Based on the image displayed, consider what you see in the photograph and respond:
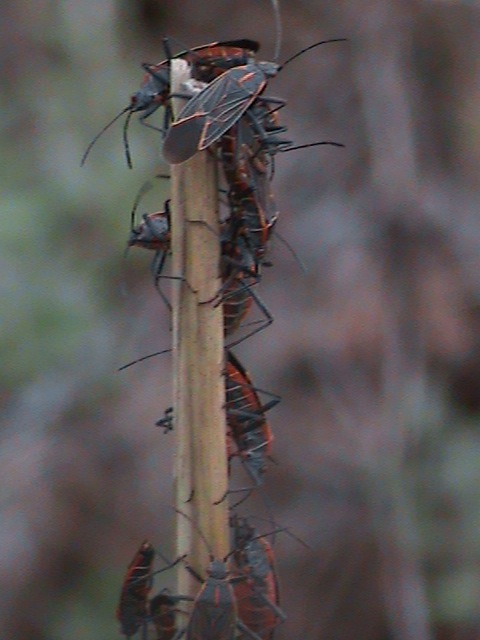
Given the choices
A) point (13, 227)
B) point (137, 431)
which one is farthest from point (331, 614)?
point (13, 227)

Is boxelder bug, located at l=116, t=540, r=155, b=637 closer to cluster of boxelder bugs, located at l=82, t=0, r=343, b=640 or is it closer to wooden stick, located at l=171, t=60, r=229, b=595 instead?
cluster of boxelder bugs, located at l=82, t=0, r=343, b=640

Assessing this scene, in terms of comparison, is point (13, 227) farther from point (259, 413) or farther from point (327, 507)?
point (259, 413)

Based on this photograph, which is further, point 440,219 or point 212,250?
point 440,219

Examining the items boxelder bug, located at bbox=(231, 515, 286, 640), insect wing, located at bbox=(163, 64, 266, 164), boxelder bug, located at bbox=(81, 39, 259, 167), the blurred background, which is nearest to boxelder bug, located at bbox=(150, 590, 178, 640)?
boxelder bug, located at bbox=(231, 515, 286, 640)

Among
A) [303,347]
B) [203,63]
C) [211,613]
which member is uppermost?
[303,347]

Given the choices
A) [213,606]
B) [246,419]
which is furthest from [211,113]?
[213,606]

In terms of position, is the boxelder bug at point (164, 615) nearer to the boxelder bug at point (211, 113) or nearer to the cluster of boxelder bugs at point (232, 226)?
the cluster of boxelder bugs at point (232, 226)

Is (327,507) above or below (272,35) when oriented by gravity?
below

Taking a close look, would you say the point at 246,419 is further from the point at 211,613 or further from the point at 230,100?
the point at 230,100
